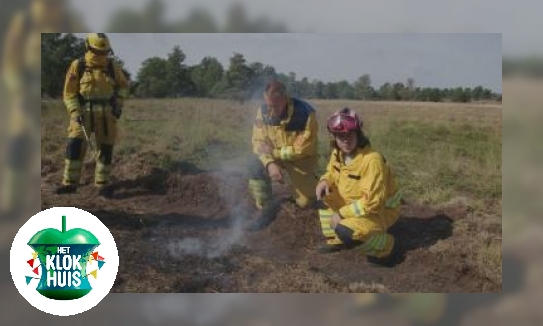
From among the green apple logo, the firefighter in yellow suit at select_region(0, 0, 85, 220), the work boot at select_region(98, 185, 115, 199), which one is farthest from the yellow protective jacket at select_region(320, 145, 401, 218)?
the firefighter in yellow suit at select_region(0, 0, 85, 220)

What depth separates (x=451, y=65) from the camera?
572 cm

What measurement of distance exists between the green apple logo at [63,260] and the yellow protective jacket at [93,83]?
0.76 meters

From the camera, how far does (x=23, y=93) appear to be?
5812 mm

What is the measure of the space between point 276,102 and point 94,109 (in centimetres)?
100

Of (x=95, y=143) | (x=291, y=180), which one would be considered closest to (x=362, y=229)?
(x=291, y=180)

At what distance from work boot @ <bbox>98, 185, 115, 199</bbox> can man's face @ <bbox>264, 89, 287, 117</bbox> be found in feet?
3.20

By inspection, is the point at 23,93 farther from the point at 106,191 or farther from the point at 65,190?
the point at 106,191

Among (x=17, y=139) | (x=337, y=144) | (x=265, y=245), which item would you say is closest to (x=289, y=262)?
(x=265, y=245)

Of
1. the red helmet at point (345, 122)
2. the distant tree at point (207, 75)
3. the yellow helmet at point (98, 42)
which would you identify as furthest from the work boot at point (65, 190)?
the red helmet at point (345, 122)

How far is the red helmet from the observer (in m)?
5.71

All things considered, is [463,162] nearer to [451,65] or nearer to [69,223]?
[451,65]

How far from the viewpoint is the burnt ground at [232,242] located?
5.71m

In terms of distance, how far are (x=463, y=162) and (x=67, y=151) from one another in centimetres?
215

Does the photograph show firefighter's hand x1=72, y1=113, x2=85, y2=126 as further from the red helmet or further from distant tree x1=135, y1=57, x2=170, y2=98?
the red helmet
